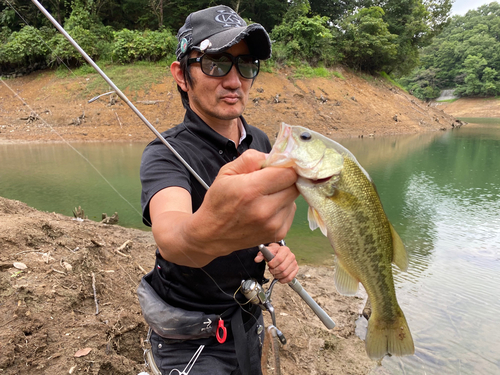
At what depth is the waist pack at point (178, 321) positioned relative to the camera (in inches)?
70.5

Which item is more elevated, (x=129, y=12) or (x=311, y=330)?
(x=129, y=12)

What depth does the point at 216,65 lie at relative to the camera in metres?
1.93

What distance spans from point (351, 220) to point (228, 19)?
132 cm

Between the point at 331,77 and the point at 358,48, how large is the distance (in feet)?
13.1

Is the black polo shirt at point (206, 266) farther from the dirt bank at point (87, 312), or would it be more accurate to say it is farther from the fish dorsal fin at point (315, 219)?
the dirt bank at point (87, 312)

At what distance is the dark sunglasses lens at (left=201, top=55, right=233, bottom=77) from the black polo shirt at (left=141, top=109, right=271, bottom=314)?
261 millimetres

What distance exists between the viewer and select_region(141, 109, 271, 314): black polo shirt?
174 centimetres

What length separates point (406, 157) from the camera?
1576 cm

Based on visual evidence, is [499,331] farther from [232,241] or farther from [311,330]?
[232,241]

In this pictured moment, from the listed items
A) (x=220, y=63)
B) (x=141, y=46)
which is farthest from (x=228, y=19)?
(x=141, y=46)

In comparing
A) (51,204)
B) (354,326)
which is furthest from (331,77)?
(354,326)

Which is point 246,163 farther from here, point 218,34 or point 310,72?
point 310,72

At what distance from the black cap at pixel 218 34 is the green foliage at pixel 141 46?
21648mm

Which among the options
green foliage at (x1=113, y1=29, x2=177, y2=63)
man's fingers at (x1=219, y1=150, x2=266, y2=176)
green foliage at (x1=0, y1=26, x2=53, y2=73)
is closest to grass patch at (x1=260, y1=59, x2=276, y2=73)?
green foliage at (x1=113, y1=29, x2=177, y2=63)
